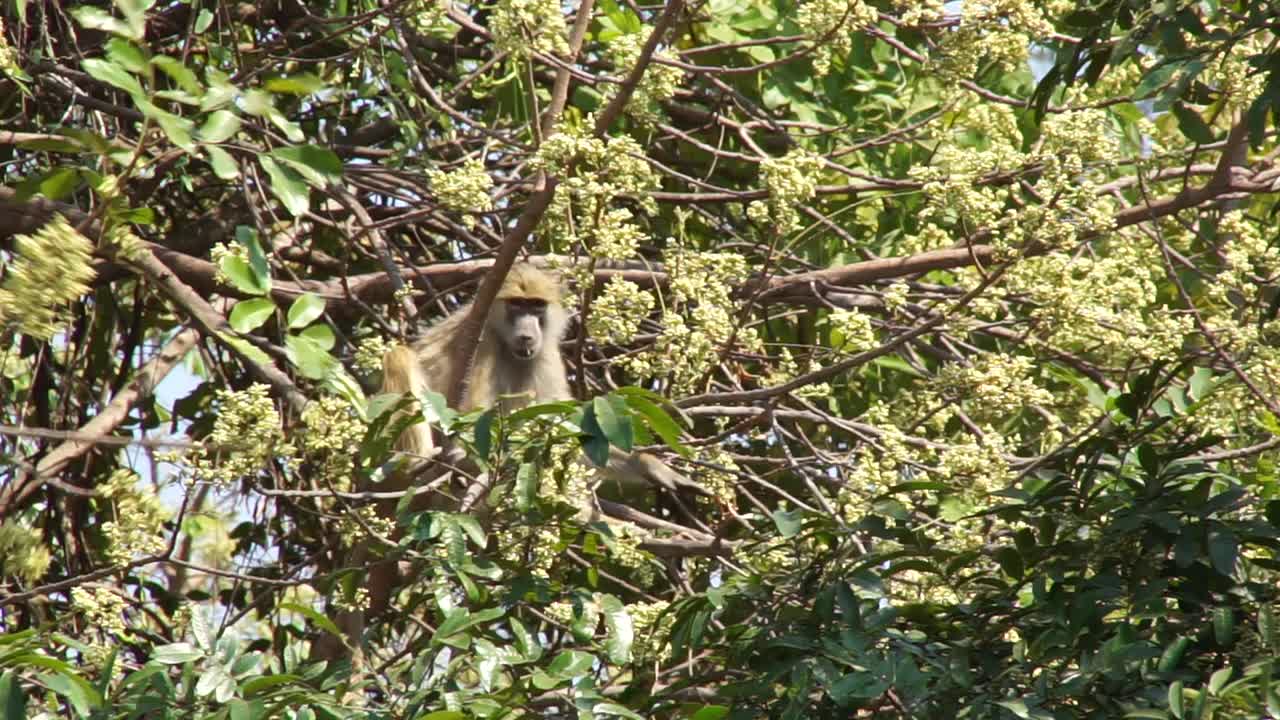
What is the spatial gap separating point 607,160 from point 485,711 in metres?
1.32

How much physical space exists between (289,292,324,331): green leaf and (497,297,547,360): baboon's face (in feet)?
8.09

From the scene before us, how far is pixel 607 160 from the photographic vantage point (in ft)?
11.6

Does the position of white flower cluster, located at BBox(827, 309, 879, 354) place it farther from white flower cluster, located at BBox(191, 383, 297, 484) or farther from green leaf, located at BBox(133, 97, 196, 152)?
green leaf, located at BBox(133, 97, 196, 152)

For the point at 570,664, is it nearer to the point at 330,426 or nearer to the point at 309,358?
the point at 330,426

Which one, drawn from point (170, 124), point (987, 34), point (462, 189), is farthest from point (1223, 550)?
point (170, 124)

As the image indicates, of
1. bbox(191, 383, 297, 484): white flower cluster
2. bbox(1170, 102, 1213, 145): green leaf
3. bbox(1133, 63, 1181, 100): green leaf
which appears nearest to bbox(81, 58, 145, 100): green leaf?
bbox(191, 383, 297, 484): white flower cluster

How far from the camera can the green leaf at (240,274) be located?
2.93 meters

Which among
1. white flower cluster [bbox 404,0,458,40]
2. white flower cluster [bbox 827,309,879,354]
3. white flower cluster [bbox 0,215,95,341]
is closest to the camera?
white flower cluster [bbox 0,215,95,341]

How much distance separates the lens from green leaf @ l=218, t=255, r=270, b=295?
2.93m

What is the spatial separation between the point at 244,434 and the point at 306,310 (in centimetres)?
31

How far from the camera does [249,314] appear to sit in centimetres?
325

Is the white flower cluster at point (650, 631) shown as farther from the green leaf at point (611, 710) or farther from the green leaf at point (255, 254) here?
the green leaf at point (255, 254)

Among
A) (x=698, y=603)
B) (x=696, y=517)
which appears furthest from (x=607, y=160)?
(x=696, y=517)

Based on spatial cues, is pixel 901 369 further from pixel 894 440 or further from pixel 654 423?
pixel 654 423
